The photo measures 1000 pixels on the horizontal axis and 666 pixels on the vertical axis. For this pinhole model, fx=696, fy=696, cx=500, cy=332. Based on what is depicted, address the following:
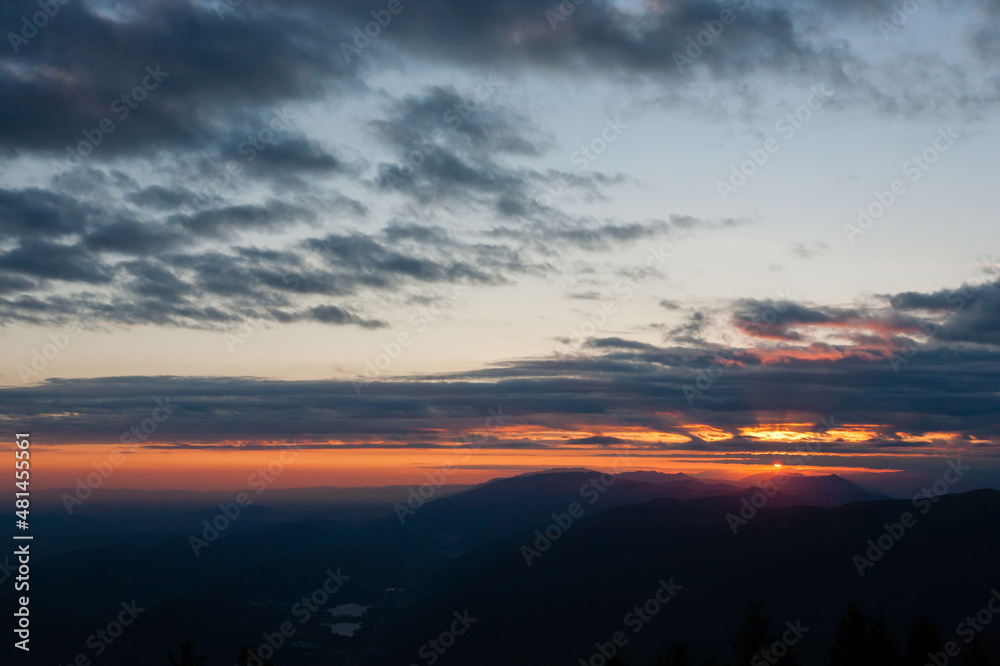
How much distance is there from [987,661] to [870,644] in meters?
7.15

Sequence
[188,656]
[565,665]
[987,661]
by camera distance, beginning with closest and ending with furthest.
→ [188,656] → [987,661] → [565,665]

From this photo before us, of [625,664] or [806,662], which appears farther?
[806,662]

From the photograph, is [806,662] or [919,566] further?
[919,566]

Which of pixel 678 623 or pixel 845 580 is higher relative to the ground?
pixel 845 580

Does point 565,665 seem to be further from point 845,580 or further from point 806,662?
point 845,580

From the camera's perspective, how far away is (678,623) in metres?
193

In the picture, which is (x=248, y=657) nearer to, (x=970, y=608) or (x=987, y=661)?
(x=987, y=661)

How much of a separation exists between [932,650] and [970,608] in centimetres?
13495

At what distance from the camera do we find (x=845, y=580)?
7653 inches

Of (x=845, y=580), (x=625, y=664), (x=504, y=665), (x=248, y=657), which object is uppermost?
(x=248, y=657)

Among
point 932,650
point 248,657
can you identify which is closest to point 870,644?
point 932,650

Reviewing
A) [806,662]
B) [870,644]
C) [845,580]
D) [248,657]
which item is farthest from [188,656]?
[845,580]

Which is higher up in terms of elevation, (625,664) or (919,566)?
(625,664)

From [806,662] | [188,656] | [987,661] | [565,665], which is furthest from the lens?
[565,665]
